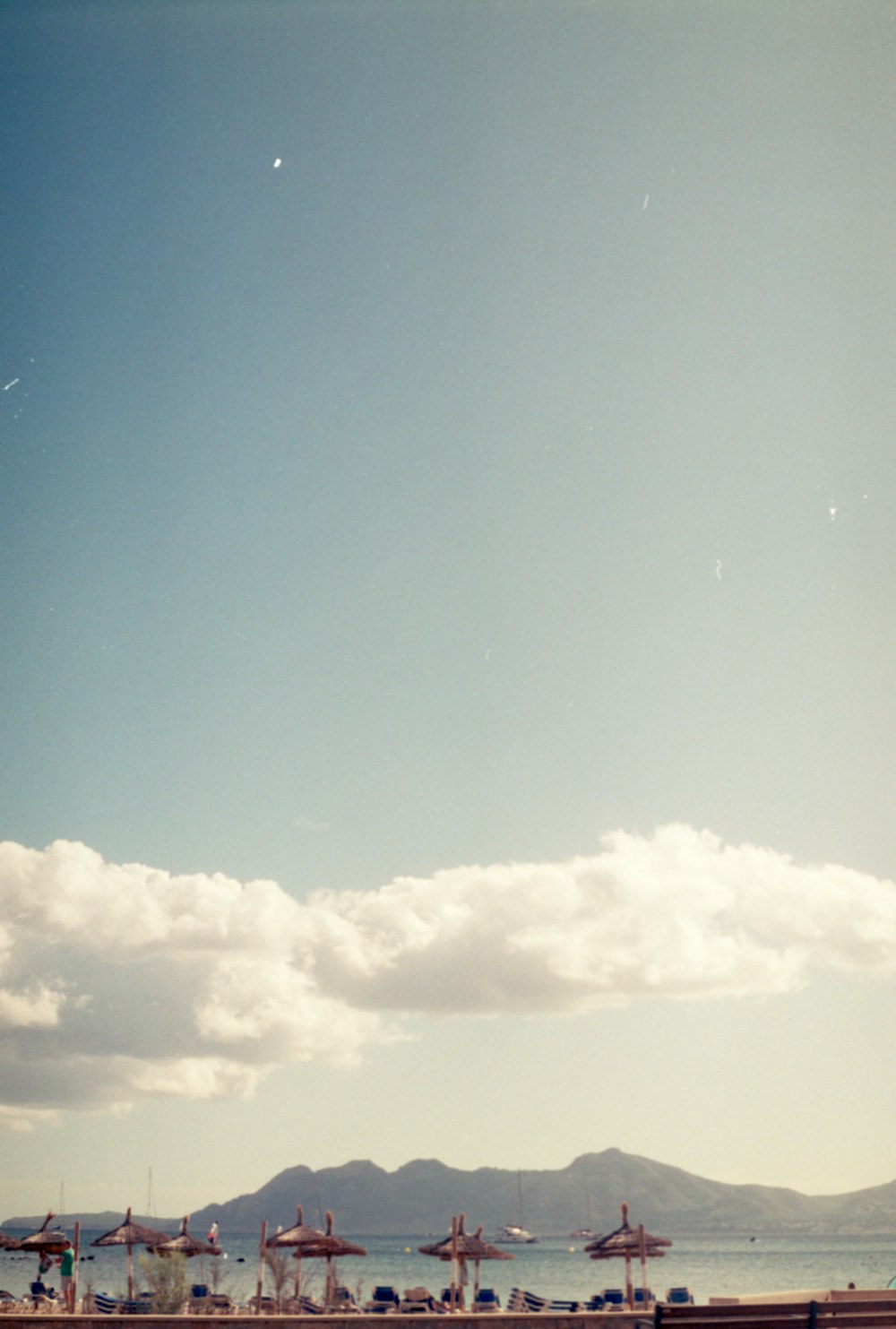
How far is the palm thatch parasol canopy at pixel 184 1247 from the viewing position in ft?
92.6

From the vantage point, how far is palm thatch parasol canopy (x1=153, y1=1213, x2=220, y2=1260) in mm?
28219

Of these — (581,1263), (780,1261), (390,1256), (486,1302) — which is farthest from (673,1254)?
(486,1302)

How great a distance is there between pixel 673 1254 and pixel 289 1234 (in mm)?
174992

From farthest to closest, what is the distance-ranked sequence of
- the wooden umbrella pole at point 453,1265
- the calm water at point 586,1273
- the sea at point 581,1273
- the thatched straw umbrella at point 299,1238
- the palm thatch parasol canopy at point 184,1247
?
the calm water at point 586,1273
the sea at point 581,1273
the palm thatch parasol canopy at point 184,1247
the thatched straw umbrella at point 299,1238
the wooden umbrella pole at point 453,1265

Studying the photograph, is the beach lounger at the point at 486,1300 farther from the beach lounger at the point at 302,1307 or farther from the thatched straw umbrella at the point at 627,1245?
the beach lounger at the point at 302,1307

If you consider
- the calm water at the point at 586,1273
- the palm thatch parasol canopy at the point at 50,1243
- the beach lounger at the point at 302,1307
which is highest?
the palm thatch parasol canopy at the point at 50,1243

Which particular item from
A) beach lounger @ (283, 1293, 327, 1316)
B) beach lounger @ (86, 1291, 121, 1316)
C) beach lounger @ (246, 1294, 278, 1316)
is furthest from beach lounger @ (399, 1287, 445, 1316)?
beach lounger @ (86, 1291, 121, 1316)

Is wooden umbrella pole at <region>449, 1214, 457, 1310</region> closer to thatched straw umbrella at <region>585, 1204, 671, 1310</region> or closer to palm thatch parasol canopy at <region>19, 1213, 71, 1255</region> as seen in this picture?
thatched straw umbrella at <region>585, 1204, 671, 1310</region>

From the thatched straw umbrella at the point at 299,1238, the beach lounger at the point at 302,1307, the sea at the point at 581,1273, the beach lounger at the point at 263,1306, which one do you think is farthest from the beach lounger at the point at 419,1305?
the sea at the point at 581,1273

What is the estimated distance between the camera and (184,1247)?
94.2 ft

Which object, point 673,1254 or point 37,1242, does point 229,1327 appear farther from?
point 673,1254

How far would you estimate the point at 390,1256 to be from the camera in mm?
193875

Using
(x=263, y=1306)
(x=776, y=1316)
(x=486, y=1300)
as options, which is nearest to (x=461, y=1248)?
(x=486, y=1300)

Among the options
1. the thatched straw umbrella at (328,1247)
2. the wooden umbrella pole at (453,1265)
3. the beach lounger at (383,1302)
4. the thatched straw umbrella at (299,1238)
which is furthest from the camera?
the thatched straw umbrella at (299,1238)
